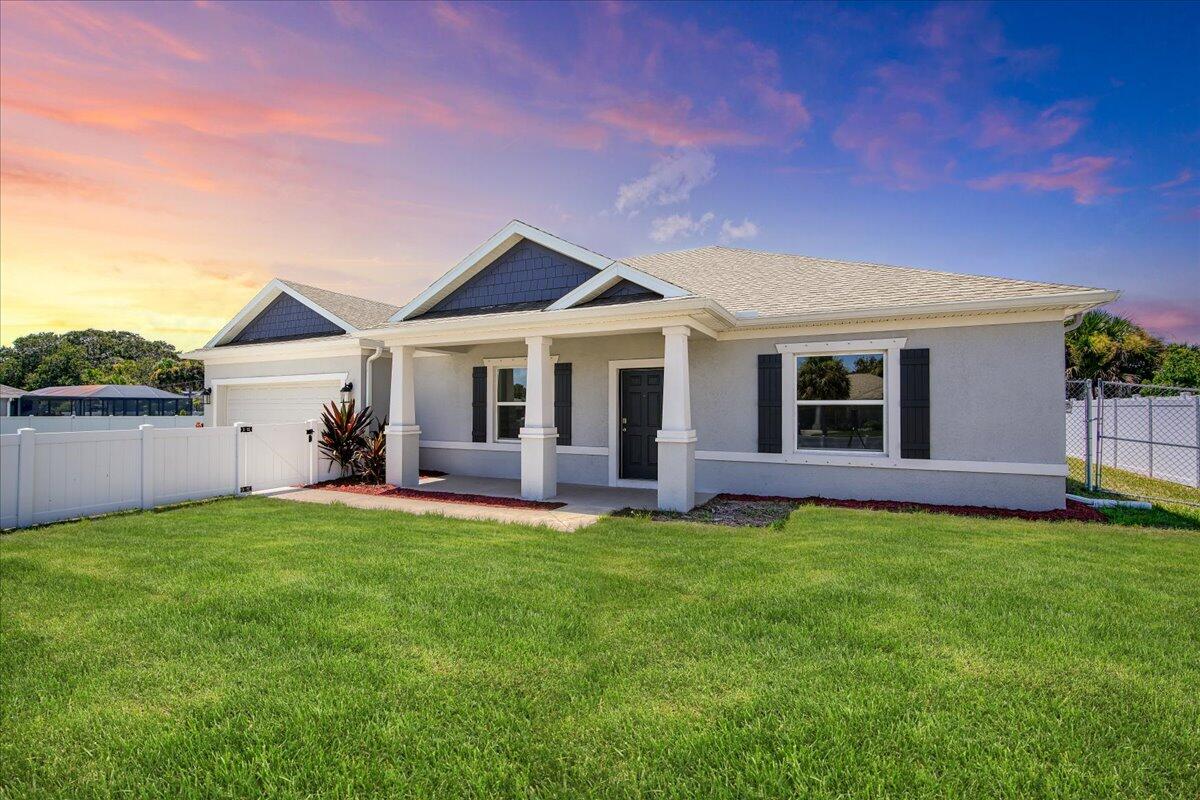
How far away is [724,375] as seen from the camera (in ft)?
34.3

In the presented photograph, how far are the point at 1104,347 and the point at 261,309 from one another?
30951mm

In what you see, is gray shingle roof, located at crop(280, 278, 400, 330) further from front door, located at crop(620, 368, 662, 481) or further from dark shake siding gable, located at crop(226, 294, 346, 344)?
front door, located at crop(620, 368, 662, 481)

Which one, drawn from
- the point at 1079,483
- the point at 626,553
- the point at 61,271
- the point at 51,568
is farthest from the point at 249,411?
the point at 1079,483

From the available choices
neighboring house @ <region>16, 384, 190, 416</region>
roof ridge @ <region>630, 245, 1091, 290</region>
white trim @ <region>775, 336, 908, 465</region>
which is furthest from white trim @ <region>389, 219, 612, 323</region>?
neighboring house @ <region>16, 384, 190, 416</region>

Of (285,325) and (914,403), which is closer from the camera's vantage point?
(914,403)

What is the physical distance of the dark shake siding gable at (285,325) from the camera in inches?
563

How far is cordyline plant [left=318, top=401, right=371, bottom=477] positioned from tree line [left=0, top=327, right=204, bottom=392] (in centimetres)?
3344

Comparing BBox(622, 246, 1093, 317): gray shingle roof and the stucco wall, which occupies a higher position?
BBox(622, 246, 1093, 317): gray shingle roof

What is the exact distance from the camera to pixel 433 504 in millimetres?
9625

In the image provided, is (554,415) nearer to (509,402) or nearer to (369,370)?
(509,402)

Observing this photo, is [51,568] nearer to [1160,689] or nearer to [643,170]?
[1160,689]

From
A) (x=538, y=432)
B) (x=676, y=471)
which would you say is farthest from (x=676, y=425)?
(x=538, y=432)

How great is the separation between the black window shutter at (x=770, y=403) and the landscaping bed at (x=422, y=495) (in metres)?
3.91

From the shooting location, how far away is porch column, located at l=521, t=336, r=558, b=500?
9.85 m
